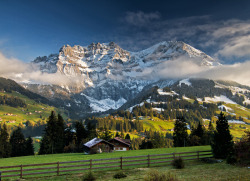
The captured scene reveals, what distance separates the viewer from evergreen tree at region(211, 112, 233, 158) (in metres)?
32.3

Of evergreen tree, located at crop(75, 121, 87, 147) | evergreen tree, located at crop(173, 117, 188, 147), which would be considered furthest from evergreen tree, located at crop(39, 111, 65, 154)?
evergreen tree, located at crop(173, 117, 188, 147)

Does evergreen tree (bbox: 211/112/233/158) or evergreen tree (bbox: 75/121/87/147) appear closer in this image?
evergreen tree (bbox: 211/112/233/158)

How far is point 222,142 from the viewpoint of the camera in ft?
108

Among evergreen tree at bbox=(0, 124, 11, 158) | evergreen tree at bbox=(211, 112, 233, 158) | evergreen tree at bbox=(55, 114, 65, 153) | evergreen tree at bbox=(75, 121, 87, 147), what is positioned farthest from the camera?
evergreen tree at bbox=(75, 121, 87, 147)

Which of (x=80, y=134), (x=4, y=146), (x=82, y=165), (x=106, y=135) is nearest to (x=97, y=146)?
(x=80, y=134)

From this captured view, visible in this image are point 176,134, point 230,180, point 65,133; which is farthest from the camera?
point 65,133

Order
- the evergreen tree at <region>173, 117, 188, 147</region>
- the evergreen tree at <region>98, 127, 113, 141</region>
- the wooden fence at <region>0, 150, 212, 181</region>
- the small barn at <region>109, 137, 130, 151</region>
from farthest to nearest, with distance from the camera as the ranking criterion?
the evergreen tree at <region>98, 127, 113, 141</region>
the small barn at <region>109, 137, 130, 151</region>
the evergreen tree at <region>173, 117, 188, 147</region>
the wooden fence at <region>0, 150, 212, 181</region>

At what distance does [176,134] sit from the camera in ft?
301

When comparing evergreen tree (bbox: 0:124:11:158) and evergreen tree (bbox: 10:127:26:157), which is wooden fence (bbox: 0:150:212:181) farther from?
evergreen tree (bbox: 10:127:26:157)

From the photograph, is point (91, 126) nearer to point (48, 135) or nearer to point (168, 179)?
point (48, 135)

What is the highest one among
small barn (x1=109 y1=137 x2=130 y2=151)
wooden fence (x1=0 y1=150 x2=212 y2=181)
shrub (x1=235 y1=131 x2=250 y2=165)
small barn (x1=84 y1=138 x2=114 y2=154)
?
shrub (x1=235 y1=131 x2=250 y2=165)

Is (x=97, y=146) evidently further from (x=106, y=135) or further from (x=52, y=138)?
(x=106, y=135)

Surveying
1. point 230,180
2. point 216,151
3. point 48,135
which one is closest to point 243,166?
point 216,151

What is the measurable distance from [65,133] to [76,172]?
76.8 m
